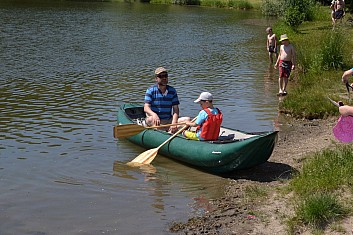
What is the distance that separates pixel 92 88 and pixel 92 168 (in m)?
7.66

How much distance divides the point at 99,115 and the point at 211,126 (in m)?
4.95

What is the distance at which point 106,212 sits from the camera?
8.04 metres

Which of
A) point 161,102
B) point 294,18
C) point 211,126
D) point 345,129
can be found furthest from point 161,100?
point 294,18

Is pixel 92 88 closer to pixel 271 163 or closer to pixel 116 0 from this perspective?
pixel 271 163

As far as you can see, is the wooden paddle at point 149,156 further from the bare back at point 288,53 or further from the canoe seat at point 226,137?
the bare back at point 288,53

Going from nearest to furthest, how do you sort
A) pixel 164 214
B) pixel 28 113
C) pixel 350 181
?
pixel 350 181, pixel 164 214, pixel 28 113

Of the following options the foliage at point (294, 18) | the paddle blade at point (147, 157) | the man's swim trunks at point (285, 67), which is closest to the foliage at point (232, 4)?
the foliage at point (294, 18)

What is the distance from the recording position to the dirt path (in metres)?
7.04

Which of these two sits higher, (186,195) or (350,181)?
(350,181)

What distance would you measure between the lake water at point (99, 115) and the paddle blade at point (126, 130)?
343mm

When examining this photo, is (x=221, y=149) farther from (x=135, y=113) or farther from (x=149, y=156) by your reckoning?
(x=135, y=113)

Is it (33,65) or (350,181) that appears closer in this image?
(350,181)

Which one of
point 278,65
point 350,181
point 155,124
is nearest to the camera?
Answer: point 350,181

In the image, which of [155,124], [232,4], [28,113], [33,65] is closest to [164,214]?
[155,124]
